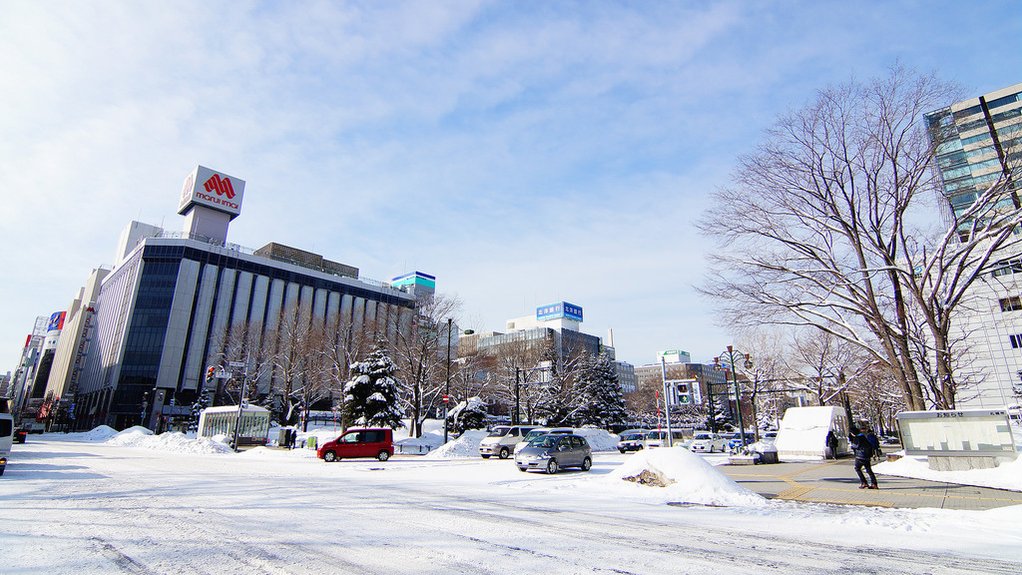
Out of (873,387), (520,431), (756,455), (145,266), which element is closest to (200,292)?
(145,266)

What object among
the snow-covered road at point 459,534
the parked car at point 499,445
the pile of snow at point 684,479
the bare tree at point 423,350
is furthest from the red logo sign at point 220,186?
the pile of snow at point 684,479

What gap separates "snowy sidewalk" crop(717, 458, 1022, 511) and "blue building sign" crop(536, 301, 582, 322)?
345ft

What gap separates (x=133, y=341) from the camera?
77.5 metres

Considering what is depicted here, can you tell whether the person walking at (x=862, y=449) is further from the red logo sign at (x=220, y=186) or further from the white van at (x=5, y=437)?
the red logo sign at (x=220, y=186)

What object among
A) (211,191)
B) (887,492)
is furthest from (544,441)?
(211,191)

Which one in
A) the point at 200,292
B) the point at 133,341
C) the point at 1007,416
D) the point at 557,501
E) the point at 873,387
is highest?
the point at 200,292

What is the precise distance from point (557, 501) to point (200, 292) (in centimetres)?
8685

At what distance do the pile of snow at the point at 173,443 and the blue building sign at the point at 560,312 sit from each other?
9070 cm

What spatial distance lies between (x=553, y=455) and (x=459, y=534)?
1278 cm

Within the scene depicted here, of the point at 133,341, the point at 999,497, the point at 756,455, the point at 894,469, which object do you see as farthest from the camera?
the point at 133,341

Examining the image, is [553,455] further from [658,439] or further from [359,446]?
[658,439]

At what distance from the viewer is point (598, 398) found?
57188 mm

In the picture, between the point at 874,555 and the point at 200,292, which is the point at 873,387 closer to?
the point at 874,555

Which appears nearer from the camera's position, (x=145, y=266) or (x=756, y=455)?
(x=756, y=455)
